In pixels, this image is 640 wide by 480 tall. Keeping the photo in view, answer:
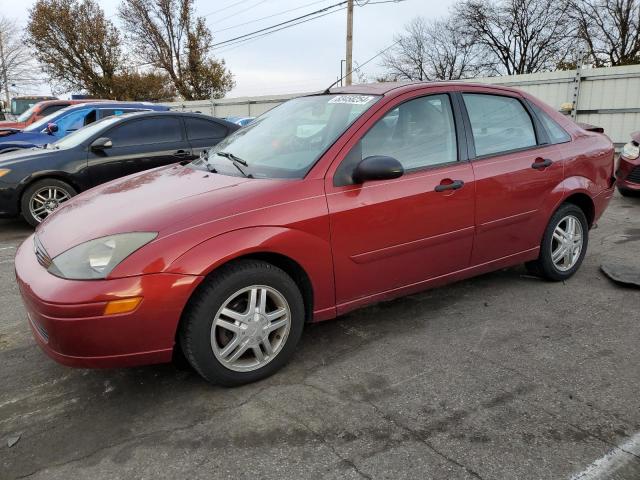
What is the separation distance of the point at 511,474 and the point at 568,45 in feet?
133

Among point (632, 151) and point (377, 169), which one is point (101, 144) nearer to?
point (377, 169)

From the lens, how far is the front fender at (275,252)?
246 centimetres

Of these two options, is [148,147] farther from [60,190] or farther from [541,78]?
[541,78]

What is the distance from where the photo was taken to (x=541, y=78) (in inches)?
521

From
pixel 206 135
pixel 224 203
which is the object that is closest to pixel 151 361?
pixel 224 203

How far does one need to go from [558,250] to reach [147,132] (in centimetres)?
537

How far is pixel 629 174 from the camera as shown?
7355mm

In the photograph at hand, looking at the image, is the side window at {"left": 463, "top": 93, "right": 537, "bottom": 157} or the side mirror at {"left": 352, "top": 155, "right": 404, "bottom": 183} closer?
the side mirror at {"left": 352, "top": 155, "right": 404, "bottom": 183}

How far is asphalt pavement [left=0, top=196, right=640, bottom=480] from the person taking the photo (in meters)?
2.15

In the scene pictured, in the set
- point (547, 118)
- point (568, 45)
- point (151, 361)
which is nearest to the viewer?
point (151, 361)

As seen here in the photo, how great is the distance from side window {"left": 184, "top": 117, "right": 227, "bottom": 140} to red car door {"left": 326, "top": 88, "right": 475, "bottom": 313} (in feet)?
15.1

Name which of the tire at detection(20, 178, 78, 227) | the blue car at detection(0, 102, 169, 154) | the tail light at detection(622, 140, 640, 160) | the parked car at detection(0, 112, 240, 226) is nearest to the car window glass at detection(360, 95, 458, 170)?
the parked car at detection(0, 112, 240, 226)

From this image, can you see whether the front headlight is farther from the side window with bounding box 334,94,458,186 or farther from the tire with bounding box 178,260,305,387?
the side window with bounding box 334,94,458,186

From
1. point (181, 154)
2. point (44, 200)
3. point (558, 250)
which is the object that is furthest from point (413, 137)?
point (44, 200)
